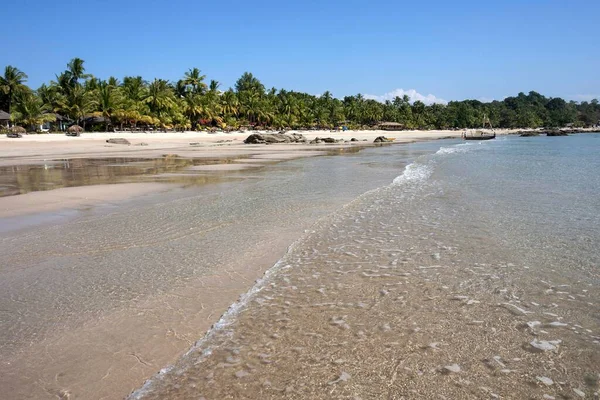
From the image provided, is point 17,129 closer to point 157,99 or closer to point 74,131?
point 74,131

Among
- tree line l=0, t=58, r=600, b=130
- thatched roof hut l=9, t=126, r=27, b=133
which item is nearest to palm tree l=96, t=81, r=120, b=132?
tree line l=0, t=58, r=600, b=130

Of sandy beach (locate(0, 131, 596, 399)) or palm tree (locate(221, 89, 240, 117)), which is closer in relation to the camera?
sandy beach (locate(0, 131, 596, 399))

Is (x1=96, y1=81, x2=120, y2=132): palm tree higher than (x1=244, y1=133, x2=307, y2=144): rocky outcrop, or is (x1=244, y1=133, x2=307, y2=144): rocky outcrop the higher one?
(x1=96, y1=81, x2=120, y2=132): palm tree

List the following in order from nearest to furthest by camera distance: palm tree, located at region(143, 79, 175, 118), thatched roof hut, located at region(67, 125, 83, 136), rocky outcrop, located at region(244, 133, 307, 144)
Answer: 1. thatched roof hut, located at region(67, 125, 83, 136)
2. rocky outcrop, located at region(244, 133, 307, 144)
3. palm tree, located at region(143, 79, 175, 118)

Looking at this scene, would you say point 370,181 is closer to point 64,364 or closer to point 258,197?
point 258,197

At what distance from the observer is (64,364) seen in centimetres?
326

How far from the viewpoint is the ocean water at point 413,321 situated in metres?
2.99

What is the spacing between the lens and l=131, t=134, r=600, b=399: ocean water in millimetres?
2986

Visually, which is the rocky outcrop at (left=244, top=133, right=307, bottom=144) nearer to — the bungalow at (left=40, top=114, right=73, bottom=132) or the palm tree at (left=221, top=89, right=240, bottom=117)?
the palm tree at (left=221, top=89, right=240, bottom=117)

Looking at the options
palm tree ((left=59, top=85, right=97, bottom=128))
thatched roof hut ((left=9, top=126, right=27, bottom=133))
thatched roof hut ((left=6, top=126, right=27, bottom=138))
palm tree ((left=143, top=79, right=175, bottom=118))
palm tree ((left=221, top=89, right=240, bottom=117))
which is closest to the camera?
thatched roof hut ((left=6, top=126, right=27, bottom=138))

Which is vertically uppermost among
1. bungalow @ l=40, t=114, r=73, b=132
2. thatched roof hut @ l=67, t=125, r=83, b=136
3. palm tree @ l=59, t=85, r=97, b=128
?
palm tree @ l=59, t=85, r=97, b=128

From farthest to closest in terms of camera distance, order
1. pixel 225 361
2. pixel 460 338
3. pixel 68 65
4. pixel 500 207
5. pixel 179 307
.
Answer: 1. pixel 68 65
2. pixel 500 207
3. pixel 179 307
4. pixel 460 338
5. pixel 225 361

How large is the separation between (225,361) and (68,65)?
2716 inches

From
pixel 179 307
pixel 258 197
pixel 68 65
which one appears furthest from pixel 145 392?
pixel 68 65
